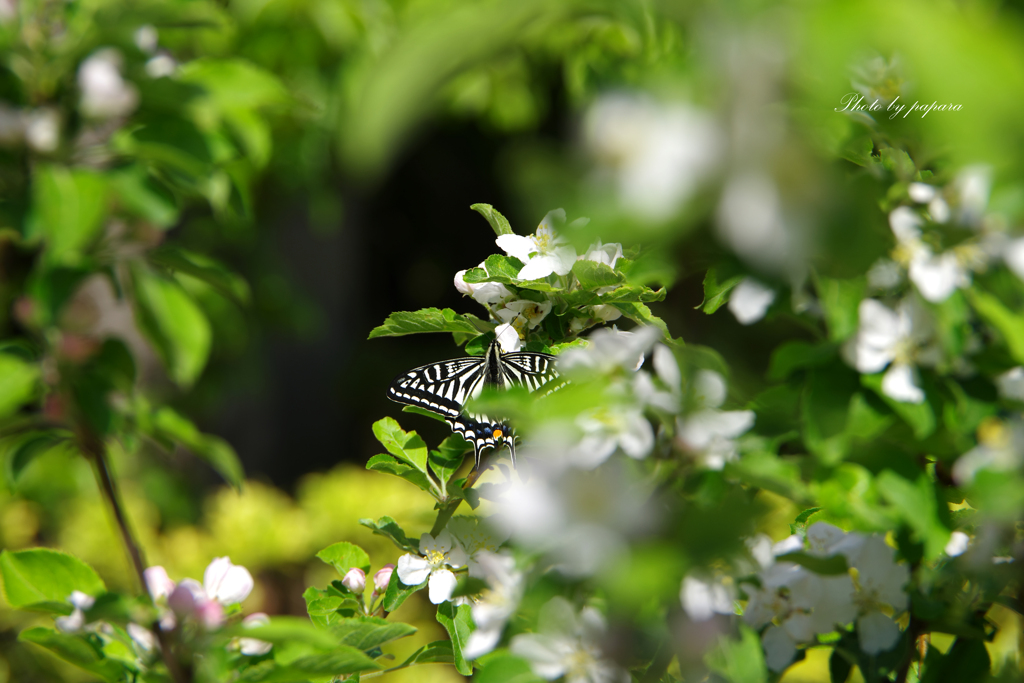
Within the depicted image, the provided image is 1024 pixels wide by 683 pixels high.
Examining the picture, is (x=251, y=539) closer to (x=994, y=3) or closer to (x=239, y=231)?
(x=239, y=231)

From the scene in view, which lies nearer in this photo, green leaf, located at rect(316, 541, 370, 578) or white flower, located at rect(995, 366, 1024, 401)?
white flower, located at rect(995, 366, 1024, 401)

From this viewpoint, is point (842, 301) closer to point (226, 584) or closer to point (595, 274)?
point (595, 274)

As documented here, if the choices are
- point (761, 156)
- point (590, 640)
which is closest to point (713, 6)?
point (761, 156)

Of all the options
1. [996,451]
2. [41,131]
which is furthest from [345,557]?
[41,131]

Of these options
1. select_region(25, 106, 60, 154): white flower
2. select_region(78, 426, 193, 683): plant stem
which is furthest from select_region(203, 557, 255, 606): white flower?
select_region(25, 106, 60, 154): white flower

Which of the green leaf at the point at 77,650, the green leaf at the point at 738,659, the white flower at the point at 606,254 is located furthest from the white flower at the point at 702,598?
the green leaf at the point at 77,650

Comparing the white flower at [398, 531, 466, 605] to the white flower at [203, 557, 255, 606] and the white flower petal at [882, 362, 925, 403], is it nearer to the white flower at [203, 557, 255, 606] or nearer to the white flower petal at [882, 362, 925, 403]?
the white flower at [203, 557, 255, 606]
